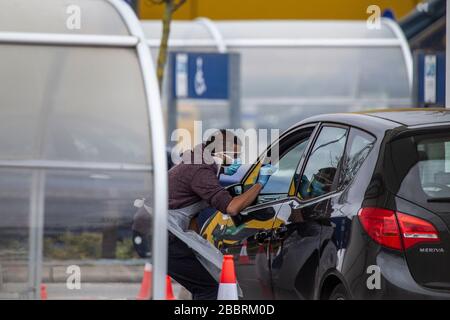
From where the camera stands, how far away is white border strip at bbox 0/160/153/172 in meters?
6.04

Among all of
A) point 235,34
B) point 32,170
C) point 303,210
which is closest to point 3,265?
point 32,170

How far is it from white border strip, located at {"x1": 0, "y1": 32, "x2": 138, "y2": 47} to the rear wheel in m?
1.79

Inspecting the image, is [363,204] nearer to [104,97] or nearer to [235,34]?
[104,97]

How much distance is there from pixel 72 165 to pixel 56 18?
855 millimetres

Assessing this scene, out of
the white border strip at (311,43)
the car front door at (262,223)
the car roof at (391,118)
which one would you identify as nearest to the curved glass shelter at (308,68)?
the white border strip at (311,43)

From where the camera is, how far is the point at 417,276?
6098 mm

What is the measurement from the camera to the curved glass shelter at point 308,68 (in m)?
18.0

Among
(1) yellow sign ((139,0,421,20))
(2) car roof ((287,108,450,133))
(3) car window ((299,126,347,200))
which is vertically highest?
(1) yellow sign ((139,0,421,20))

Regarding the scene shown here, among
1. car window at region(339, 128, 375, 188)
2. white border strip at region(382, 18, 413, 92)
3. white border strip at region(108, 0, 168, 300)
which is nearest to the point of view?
white border strip at region(108, 0, 168, 300)

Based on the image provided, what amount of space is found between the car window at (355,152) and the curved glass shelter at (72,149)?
4.16 feet

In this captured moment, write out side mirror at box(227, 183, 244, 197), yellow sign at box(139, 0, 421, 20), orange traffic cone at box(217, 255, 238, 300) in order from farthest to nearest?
yellow sign at box(139, 0, 421, 20) → side mirror at box(227, 183, 244, 197) → orange traffic cone at box(217, 255, 238, 300)

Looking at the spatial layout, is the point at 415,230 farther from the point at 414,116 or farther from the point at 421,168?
the point at 414,116

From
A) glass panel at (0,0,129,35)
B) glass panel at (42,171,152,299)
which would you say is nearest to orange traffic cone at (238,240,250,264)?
glass panel at (42,171,152,299)

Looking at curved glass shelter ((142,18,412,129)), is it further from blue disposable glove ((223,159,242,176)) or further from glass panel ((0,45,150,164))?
glass panel ((0,45,150,164))
